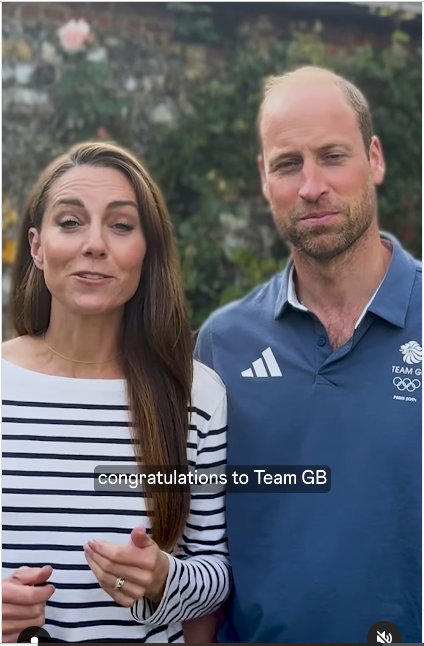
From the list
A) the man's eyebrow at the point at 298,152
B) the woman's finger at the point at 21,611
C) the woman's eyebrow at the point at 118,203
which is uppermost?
the man's eyebrow at the point at 298,152

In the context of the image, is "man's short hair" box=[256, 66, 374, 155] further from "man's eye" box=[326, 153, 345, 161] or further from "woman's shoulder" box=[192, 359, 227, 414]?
"woman's shoulder" box=[192, 359, 227, 414]

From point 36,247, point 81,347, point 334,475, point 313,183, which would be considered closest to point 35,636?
point 81,347

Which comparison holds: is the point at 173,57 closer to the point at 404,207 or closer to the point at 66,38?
the point at 66,38

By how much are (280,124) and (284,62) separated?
6.9 inches

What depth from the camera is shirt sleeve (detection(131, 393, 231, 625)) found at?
185cm

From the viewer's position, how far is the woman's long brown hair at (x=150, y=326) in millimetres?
1861

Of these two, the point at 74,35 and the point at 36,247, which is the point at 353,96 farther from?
the point at 36,247

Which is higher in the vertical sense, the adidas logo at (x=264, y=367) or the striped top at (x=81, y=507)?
the adidas logo at (x=264, y=367)

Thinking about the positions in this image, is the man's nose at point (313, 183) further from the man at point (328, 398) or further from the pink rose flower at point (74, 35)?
the pink rose flower at point (74, 35)

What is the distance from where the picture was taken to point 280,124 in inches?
75.3

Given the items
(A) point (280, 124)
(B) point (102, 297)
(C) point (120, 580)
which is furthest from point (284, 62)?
(C) point (120, 580)

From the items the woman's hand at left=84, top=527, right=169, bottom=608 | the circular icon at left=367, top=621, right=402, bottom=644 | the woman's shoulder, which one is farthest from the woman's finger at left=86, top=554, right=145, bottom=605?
the circular icon at left=367, top=621, right=402, bottom=644

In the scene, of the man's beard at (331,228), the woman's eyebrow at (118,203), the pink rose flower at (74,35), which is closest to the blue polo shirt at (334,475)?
the man's beard at (331,228)

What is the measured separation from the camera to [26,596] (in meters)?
1.76
